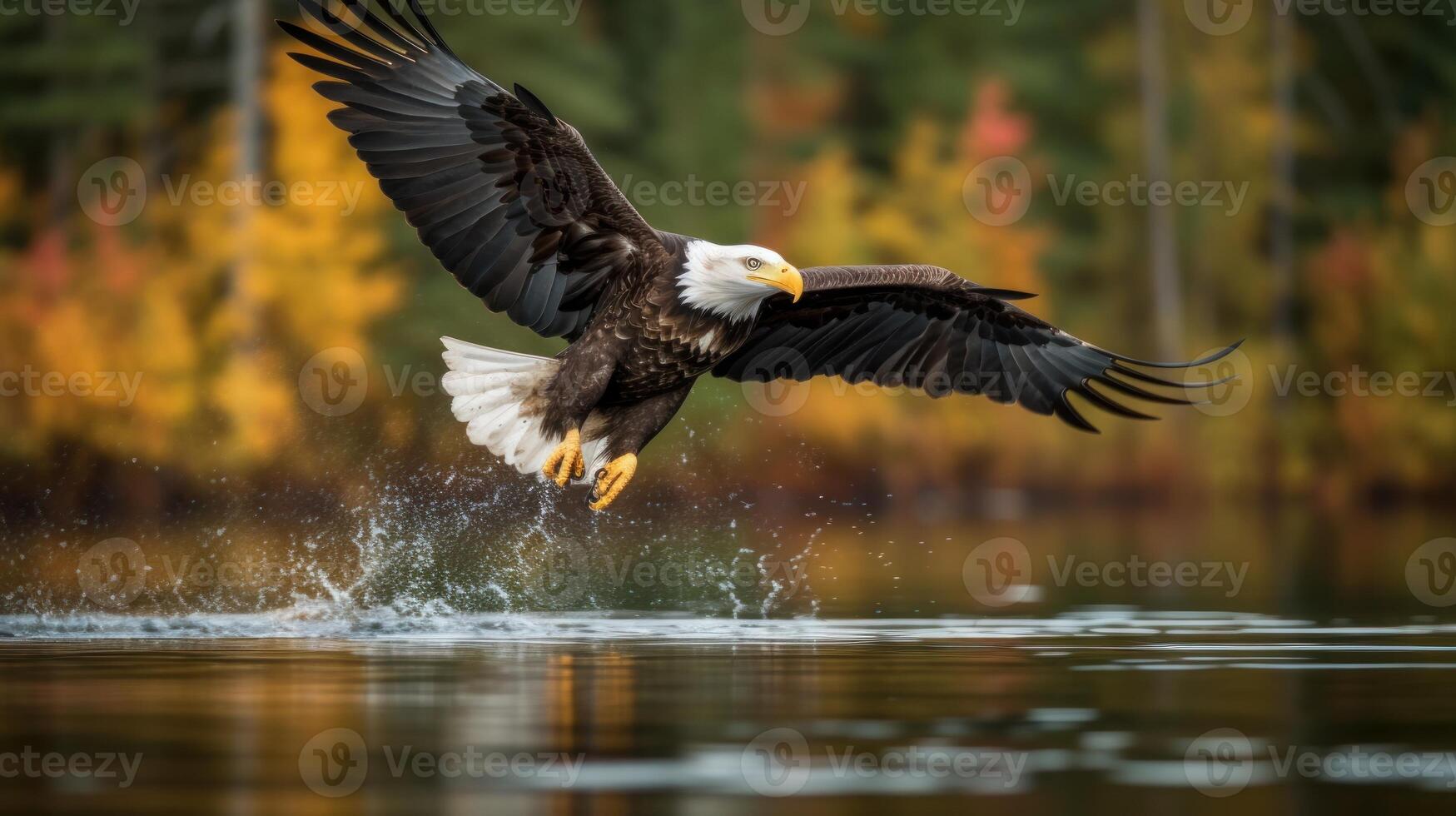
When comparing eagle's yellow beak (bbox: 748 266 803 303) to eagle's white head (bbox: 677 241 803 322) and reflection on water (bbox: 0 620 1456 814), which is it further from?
reflection on water (bbox: 0 620 1456 814)

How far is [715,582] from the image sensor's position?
45.9 ft

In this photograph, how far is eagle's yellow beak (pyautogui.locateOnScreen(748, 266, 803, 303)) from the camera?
31.7ft

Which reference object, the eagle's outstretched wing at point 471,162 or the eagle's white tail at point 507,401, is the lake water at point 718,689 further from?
the eagle's outstretched wing at point 471,162

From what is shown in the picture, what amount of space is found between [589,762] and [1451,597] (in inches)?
307

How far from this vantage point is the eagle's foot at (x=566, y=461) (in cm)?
1020

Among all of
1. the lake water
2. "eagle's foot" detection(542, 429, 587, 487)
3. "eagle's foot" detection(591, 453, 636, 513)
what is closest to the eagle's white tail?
"eagle's foot" detection(542, 429, 587, 487)

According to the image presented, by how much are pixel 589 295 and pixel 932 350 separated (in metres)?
1.97

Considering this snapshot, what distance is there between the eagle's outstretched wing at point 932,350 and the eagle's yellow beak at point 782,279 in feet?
3.37

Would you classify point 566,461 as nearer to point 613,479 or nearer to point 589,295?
point 613,479

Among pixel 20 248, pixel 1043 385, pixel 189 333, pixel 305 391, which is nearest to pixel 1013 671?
pixel 1043 385

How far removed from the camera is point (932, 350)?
440 inches

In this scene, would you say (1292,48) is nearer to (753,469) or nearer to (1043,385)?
(753,469)

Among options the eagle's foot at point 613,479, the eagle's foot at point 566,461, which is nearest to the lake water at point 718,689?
the eagle's foot at point 613,479

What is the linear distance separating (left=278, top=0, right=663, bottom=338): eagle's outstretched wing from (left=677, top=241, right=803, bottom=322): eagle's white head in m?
0.30
